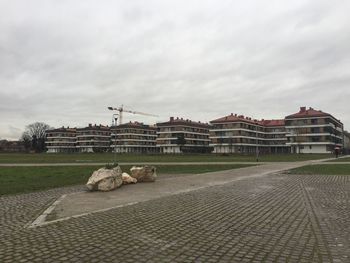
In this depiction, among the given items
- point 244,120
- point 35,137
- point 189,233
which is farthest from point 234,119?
point 189,233

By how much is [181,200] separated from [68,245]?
645cm

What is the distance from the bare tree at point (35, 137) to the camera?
523 feet

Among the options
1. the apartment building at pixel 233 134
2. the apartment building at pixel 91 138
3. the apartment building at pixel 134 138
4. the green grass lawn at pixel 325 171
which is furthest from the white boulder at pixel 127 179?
the apartment building at pixel 91 138

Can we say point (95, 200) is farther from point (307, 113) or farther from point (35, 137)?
point (35, 137)

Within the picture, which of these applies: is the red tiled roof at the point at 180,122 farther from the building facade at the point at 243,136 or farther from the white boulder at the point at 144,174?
the white boulder at the point at 144,174

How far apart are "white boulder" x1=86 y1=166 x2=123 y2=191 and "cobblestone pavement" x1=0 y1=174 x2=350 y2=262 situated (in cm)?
346

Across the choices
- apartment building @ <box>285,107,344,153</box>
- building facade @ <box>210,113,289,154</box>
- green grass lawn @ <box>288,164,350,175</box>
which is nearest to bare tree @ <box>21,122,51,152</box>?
building facade @ <box>210,113,289,154</box>

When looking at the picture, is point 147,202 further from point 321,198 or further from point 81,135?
point 81,135

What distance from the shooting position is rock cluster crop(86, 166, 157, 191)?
638 inches

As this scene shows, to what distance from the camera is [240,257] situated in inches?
247

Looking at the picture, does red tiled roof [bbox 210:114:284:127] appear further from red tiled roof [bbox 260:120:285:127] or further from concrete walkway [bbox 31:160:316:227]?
concrete walkway [bbox 31:160:316:227]

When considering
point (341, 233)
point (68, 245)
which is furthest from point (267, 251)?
point (68, 245)

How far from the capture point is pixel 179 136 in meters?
153

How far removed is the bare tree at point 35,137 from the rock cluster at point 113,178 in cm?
14396
